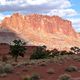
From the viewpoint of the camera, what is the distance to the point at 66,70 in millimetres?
30422

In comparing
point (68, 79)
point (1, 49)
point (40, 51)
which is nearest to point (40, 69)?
point (68, 79)

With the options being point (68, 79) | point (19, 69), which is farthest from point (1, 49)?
point (68, 79)

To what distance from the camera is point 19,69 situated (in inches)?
1246

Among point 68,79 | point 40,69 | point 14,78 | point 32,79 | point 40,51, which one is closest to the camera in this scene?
point 68,79

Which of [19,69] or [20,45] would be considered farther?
[20,45]

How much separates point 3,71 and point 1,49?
4473 inches

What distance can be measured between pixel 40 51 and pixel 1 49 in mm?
74152

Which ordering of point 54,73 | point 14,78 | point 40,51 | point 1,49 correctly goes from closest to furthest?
point 14,78 → point 54,73 → point 40,51 → point 1,49

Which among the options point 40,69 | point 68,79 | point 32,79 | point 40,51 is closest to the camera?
point 68,79

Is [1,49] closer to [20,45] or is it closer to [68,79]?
[20,45]

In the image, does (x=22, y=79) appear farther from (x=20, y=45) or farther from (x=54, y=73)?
(x=20, y=45)

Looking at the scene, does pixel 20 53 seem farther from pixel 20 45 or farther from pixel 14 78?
pixel 14 78

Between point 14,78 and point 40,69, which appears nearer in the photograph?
point 14,78

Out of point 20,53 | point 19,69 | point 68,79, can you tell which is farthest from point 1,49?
point 68,79
